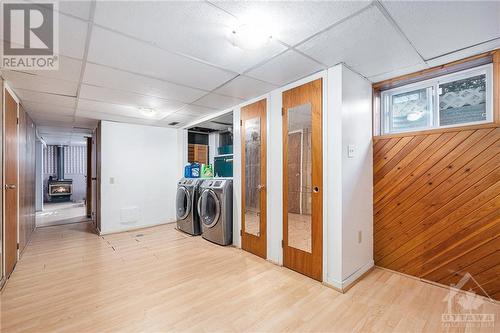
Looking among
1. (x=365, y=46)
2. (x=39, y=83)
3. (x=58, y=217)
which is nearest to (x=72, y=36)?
(x=39, y=83)

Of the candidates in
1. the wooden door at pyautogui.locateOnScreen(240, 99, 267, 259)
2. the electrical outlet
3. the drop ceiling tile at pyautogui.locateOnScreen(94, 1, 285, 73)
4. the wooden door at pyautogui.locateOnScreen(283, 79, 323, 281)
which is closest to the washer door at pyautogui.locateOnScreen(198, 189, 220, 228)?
the wooden door at pyautogui.locateOnScreen(240, 99, 267, 259)

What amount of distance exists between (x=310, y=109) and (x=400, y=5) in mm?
1215

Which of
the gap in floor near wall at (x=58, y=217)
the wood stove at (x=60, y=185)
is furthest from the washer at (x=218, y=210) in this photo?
the wood stove at (x=60, y=185)

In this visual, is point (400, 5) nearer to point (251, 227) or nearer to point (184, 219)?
point (251, 227)

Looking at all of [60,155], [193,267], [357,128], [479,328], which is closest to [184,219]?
[193,267]

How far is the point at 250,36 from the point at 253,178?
2.00 m

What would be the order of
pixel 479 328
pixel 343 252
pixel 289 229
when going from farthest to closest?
pixel 289 229, pixel 343 252, pixel 479 328

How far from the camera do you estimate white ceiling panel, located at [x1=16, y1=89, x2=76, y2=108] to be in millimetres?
2893

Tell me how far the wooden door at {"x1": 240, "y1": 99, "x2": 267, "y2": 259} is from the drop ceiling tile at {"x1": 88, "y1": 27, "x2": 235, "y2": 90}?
32.2 inches

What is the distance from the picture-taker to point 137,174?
4.87m

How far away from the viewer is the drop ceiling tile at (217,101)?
3247 mm

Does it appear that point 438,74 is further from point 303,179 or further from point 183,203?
point 183,203

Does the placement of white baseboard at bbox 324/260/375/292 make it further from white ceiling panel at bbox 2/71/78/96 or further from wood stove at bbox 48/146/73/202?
wood stove at bbox 48/146/73/202

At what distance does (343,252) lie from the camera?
2275mm
